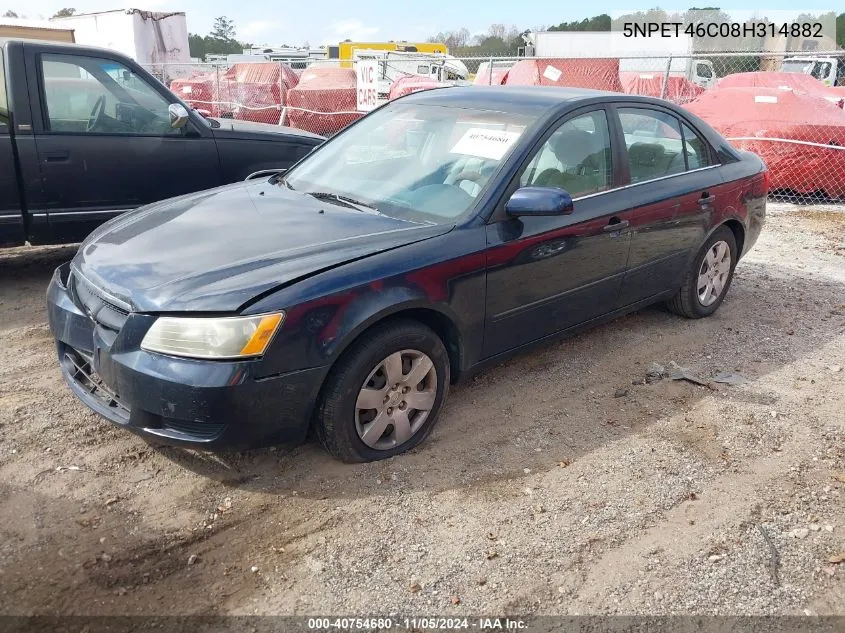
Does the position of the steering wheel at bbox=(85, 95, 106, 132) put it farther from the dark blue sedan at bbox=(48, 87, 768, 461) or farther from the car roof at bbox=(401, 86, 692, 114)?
the car roof at bbox=(401, 86, 692, 114)

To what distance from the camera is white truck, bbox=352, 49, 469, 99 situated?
1717 centimetres

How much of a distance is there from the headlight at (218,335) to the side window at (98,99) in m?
3.48

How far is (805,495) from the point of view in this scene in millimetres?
3293

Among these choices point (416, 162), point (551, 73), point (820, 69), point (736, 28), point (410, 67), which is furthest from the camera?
point (410, 67)

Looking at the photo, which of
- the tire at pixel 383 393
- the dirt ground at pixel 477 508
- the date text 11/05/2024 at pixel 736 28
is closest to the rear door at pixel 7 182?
the dirt ground at pixel 477 508

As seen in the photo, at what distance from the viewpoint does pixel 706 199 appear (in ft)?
16.0

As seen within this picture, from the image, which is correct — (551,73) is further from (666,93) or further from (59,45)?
(59,45)

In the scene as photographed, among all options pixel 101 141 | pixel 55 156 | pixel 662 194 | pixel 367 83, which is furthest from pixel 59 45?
pixel 367 83

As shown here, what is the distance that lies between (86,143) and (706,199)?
15.0ft

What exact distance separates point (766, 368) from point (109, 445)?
12.8 ft

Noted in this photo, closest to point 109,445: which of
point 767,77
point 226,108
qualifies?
point 767,77

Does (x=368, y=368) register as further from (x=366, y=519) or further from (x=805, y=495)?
(x=805, y=495)

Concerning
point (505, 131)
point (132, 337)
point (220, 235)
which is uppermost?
point (505, 131)

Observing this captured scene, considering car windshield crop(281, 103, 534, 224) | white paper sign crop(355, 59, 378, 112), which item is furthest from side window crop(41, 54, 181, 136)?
white paper sign crop(355, 59, 378, 112)
